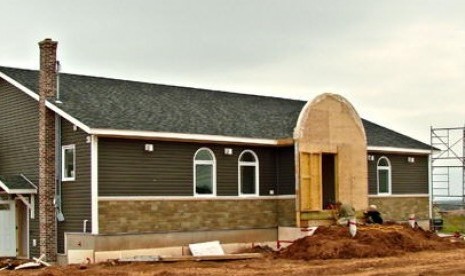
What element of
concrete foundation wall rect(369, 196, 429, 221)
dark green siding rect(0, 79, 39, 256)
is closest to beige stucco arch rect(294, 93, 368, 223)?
concrete foundation wall rect(369, 196, 429, 221)

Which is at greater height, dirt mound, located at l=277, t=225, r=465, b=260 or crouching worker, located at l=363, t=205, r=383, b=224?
crouching worker, located at l=363, t=205, r=383, b=224

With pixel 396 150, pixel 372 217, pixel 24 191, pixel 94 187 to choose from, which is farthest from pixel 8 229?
pixel 396 150

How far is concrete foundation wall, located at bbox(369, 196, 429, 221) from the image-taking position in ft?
108

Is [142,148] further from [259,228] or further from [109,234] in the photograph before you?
[259,228]

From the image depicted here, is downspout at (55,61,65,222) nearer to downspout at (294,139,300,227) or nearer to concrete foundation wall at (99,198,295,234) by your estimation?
concrete foundation wall at (99,198,295,234)

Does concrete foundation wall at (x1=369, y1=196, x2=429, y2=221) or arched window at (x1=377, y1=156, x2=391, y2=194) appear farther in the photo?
arched window at (x1=377, y1=156, x2=391, y2=194)

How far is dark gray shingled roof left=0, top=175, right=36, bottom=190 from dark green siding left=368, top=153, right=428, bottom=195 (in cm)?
1356

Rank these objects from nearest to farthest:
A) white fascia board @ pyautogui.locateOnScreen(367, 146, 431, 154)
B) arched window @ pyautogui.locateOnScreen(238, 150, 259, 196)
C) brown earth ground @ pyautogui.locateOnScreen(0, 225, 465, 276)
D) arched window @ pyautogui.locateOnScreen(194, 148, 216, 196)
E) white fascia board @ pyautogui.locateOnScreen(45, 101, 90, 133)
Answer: brown earth ground @ pyautogui.locateOnScreen(0, 225, 465, 276) → white fascia board @ pyautogui.locateOnScreen(45, 101, 90, 133) → arched window @ pyautogui.locateOnScreen(194, 148, 216, 196) → arched window @ pyautogui.locateOnScreen(238, 150, 259, 196) → white fascia board @ pyautogui.locateOnScreen(367, 146, 431, 154)

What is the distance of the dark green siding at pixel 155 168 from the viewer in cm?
2414

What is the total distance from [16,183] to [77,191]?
110 inches

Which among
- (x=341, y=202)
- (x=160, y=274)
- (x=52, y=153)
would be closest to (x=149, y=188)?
(x=52, y=153)

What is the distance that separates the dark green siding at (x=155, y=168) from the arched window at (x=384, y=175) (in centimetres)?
766

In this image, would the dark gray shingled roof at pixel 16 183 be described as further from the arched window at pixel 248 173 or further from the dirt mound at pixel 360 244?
the dirt mound at pixel 360 244

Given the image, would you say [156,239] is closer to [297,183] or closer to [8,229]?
[8,229]
